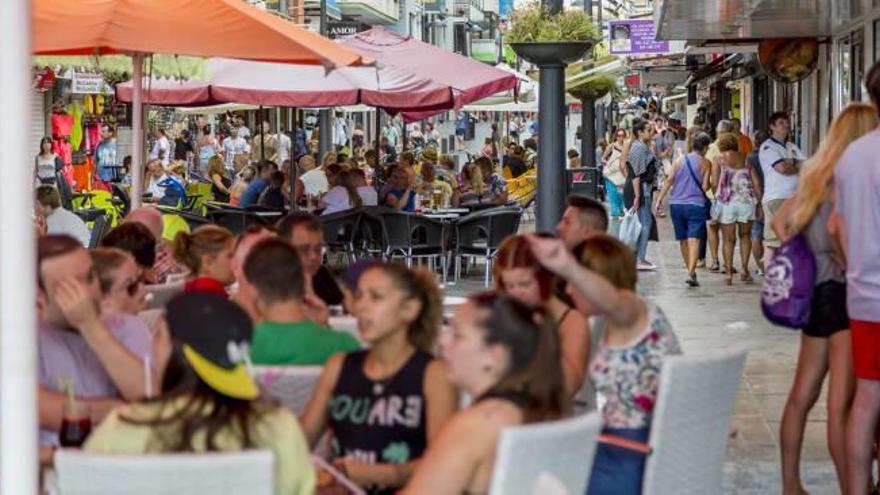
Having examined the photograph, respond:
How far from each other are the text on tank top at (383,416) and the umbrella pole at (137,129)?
6672 mm

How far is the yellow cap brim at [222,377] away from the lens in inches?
171

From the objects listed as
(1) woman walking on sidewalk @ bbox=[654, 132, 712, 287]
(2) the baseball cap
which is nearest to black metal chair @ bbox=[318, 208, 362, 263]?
(1) woman walking on sidewalk @ bbox=[654, 132, 712, 287]

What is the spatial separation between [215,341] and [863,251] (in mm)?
3300

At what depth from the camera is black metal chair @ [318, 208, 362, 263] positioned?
18.3 m

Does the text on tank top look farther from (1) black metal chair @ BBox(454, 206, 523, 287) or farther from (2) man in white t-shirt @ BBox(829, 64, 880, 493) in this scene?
(1) black metal chair @ BBox(454, 206, 523, 287)

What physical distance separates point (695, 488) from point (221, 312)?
196 centimetres

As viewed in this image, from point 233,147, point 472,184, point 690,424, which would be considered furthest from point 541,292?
point 233,147

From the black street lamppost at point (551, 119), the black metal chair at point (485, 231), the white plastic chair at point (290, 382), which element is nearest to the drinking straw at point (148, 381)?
the white plastic chair at point (290, 382)

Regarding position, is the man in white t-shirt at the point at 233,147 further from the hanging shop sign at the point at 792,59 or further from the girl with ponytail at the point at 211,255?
the girl with ponytail at the point at 211,255

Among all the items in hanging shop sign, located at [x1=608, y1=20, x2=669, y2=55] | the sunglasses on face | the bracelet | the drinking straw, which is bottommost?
the bracelet

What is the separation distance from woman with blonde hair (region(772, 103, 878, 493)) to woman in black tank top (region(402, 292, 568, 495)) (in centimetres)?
289

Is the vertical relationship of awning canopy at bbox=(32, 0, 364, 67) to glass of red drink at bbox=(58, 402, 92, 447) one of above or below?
above

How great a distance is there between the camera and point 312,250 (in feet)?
26.6

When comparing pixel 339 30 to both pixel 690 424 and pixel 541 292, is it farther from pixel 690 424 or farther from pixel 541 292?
pixel 690 424
